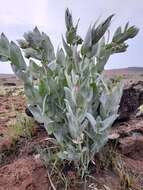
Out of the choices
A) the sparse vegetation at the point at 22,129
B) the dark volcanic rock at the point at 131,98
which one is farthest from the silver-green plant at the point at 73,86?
the dark volcanic rock at the point at 131,98

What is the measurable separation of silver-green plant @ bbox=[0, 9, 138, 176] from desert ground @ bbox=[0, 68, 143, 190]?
0.54ft

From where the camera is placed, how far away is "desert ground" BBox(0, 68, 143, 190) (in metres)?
3.48

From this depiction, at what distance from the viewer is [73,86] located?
3.41 m

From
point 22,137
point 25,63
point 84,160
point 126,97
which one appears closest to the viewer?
point 84,160

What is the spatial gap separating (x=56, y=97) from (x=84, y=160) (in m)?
0.53

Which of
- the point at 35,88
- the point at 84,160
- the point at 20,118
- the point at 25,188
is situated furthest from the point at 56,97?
the point at 20,118

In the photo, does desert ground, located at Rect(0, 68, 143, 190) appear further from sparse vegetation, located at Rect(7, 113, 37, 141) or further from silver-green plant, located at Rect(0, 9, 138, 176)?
silver-green plant, located at Rect(0, 9, 138, 176)

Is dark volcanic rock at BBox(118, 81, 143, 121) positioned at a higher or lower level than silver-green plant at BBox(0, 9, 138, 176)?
Result: lower

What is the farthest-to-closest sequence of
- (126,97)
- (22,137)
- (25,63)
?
(126,97)
(22,137)
(25,63)

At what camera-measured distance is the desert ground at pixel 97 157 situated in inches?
137

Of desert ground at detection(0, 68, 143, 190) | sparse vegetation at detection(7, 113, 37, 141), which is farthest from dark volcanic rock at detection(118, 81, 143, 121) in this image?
sparse vegetation at detection(7, 113, 37, 141)

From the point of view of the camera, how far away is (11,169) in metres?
3.83

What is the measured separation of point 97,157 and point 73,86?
64cm

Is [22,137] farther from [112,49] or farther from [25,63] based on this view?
[112,49]
